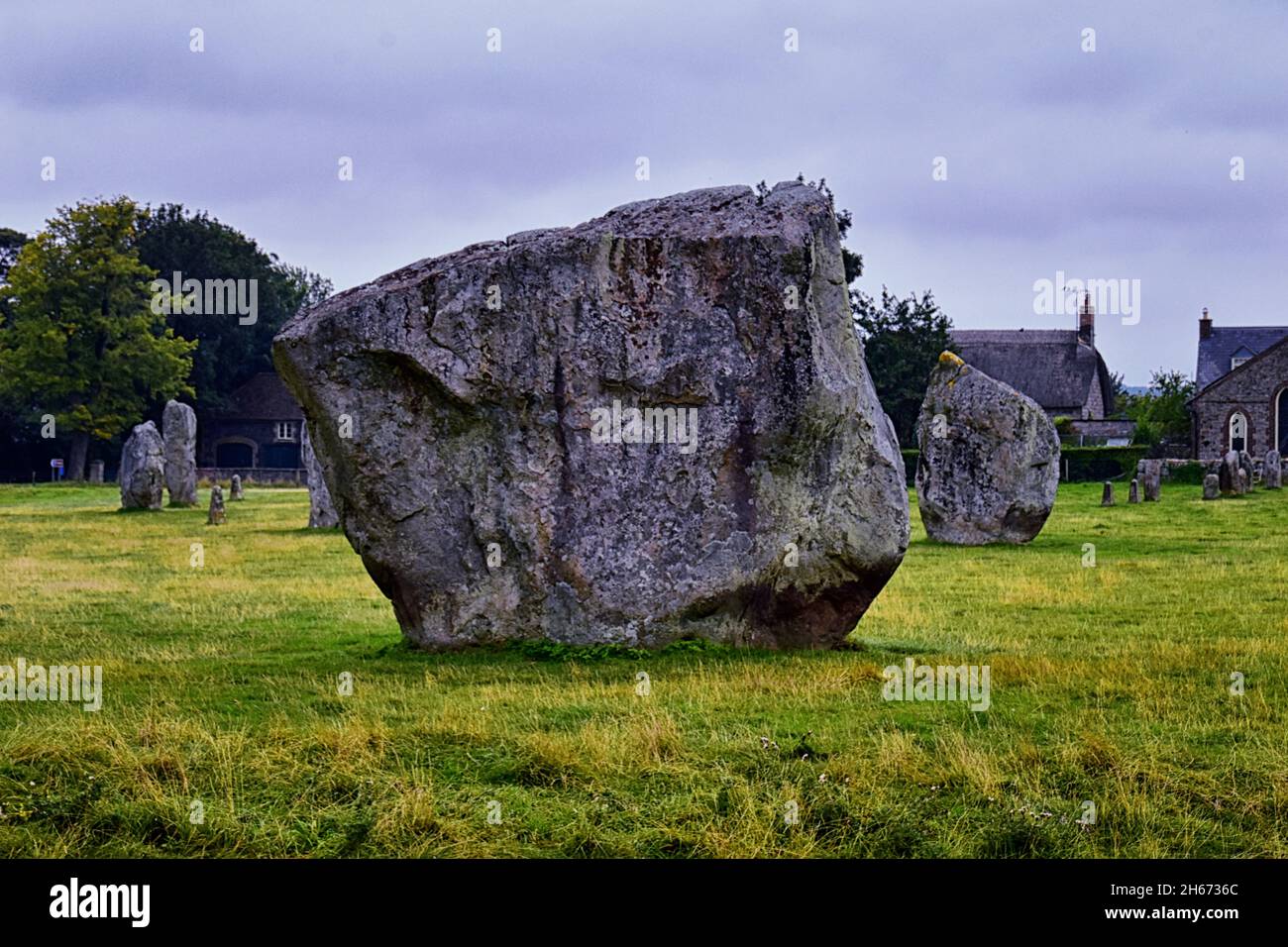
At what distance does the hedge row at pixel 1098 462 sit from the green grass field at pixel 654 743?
44.5 meters

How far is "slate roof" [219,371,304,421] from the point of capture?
79.2 m

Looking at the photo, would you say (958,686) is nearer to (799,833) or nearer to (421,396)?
(799,833)

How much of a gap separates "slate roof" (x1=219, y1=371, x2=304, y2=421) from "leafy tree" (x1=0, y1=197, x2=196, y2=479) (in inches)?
420

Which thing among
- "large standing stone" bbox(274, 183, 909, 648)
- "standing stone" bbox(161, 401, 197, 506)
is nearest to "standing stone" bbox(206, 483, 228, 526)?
"standing stone" bbox(161, 401, 197, 506)

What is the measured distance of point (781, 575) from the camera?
12.7m

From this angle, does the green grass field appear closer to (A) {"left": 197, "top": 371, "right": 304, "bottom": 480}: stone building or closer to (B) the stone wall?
(B) the stone wall

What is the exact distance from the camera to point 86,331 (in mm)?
67312

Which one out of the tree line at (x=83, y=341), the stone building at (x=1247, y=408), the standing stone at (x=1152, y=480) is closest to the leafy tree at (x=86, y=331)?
the tree line at (x=83, y=341)

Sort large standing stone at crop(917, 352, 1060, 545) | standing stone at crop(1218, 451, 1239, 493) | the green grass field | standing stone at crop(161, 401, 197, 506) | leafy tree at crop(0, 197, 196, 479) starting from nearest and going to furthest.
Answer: the green grass field, large standing stone at crop(917, 352, 1060, 545), standing stone at crop(1218, 451, 1239, 493), standing stone at crop(161, 401, 197, 506), leafy tree at crop(0, 197, 196, 479)

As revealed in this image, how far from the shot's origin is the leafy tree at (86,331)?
2584 inches

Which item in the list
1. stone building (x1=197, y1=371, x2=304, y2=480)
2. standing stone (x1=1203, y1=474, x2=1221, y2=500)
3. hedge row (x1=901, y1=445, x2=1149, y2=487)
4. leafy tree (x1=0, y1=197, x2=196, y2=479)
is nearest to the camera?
standing stone (x1=1203, y1=474, x2=1221, y2=500)

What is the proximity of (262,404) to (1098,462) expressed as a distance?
44.6m

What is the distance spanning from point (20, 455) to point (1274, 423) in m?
61.3
